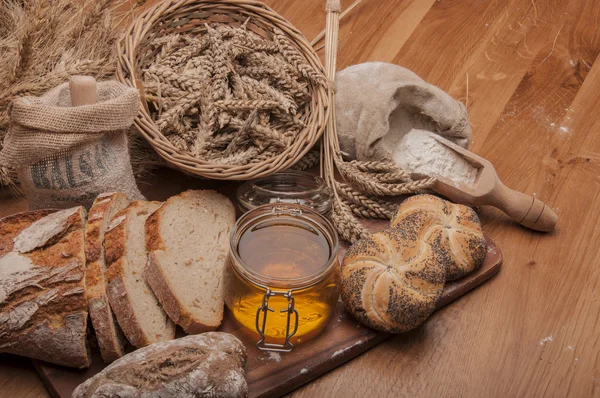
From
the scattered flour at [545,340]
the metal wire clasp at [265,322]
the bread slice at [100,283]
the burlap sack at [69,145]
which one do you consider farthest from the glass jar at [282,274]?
the scattered flour at [545,340]

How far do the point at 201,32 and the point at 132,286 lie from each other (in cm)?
101

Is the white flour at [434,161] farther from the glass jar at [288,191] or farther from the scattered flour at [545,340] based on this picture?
the scattered flour at [545,340]

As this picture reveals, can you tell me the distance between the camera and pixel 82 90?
1.72m

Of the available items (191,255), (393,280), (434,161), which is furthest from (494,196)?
(191,255)

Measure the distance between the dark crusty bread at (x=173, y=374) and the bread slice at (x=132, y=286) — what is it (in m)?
0.10

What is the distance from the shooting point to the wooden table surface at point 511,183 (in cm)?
179

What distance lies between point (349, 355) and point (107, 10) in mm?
1334

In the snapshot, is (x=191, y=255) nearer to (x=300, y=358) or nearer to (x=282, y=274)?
(x=282, y=274)

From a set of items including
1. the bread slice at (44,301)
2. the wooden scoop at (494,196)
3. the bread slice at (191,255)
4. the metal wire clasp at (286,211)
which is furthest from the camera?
the wooden scoop at (494,196)

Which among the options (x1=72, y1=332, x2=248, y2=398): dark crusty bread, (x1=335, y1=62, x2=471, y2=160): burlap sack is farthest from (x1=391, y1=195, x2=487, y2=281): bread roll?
(x1=72, y1=332, x2=248, y2=398): dark crusty bread

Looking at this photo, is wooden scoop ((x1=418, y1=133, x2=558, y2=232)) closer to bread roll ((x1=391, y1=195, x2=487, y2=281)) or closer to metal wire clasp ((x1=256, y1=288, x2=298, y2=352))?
bread roll ((x1=391, y1=195, x2=487, y2=281))

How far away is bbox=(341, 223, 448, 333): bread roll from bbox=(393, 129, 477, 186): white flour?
14.8 inches

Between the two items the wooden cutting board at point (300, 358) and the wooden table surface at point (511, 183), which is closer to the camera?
the wooden cutting board at point (300, 358)

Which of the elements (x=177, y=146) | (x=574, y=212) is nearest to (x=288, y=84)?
(x=177, y=146)
